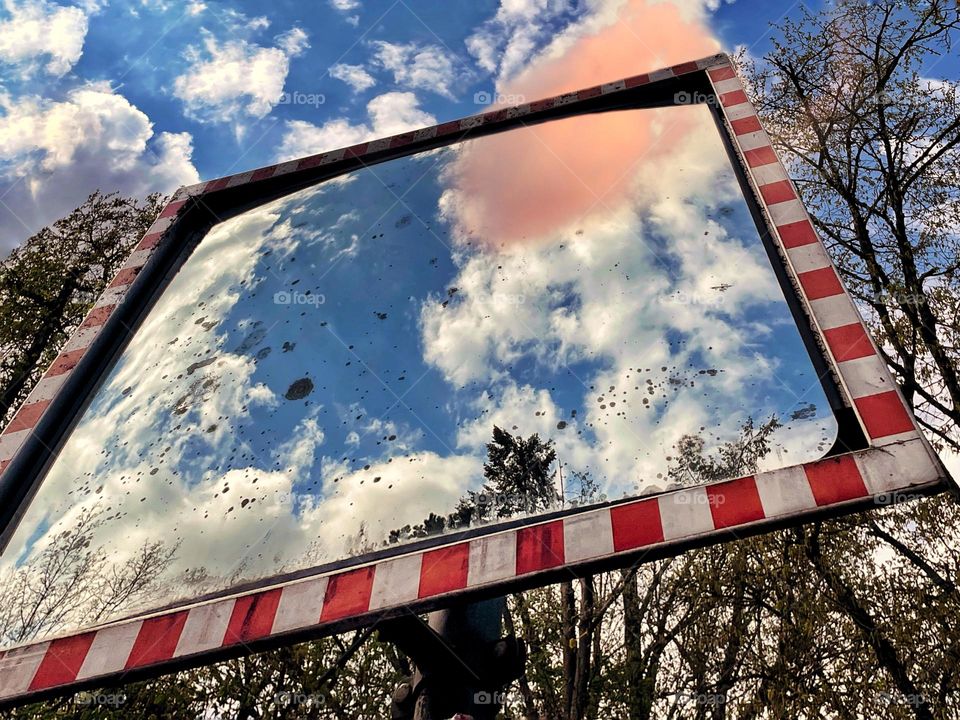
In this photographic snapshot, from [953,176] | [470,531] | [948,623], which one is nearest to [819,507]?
[470,531]

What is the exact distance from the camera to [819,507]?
162 centimetres

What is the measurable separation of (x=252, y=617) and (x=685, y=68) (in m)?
3.58

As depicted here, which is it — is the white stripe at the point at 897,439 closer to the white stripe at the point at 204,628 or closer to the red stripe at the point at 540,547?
the red stripe at the point at 540,547

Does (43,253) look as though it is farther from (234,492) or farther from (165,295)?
(234,492)

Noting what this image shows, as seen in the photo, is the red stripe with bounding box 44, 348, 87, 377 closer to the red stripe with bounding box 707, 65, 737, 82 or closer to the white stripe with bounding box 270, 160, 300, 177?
the white stripe with bounding box 270, 160, 300, 177

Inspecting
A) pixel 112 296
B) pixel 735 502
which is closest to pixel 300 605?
pixel 735 502

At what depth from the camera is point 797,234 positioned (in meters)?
2.40

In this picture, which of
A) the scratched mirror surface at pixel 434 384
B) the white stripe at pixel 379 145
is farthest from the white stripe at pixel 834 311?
the white stripe at pixel 379 145

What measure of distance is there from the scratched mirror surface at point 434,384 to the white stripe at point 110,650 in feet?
0.39

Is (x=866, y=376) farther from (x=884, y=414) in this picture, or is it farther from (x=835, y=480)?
(x=835, y=480)

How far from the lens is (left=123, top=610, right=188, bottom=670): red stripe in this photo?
182 centimetres

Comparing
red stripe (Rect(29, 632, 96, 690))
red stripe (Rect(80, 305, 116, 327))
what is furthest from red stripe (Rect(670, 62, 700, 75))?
red stripe (Rect(29, 632, 96, 690))

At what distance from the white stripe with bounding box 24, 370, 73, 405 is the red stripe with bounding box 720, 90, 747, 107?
3.52 m

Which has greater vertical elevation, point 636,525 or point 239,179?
point 239,179
